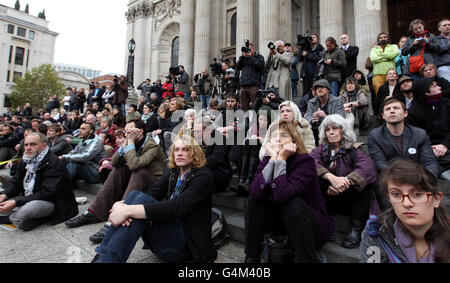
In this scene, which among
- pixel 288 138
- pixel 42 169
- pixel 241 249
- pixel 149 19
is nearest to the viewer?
pixel 288 138

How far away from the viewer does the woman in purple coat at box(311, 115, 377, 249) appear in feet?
8.26

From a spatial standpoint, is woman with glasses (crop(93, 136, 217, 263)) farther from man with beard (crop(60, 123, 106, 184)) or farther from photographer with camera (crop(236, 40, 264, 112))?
photographer with camera (crop(236, 40, 264, 112))

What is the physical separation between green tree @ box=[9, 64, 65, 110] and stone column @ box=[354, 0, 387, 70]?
3987 cm

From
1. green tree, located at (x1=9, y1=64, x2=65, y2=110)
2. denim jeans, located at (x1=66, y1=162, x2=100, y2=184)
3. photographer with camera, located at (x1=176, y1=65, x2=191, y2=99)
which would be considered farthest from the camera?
green tree, located at (x1=9, y1=64, x2=65, y2=110)

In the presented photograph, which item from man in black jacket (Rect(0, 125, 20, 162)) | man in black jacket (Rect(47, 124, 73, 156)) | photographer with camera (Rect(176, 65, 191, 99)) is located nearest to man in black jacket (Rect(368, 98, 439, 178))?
man in black jacket (Rect(47, 124, 73, 156))

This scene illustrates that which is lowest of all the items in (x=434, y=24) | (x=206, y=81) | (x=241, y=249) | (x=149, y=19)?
(x=241, y=249)

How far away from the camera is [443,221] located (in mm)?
1343

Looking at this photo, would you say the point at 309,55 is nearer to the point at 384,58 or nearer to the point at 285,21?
the point at 384,58

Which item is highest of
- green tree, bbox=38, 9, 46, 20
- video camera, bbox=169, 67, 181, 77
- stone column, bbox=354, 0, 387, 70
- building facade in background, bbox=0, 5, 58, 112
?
green tree, bbox=38, 9, 46, 20

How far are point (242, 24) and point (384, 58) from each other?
30.6 ft

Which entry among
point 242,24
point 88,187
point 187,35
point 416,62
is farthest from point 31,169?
point 187,35

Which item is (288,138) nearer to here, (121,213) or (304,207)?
(304,207)
